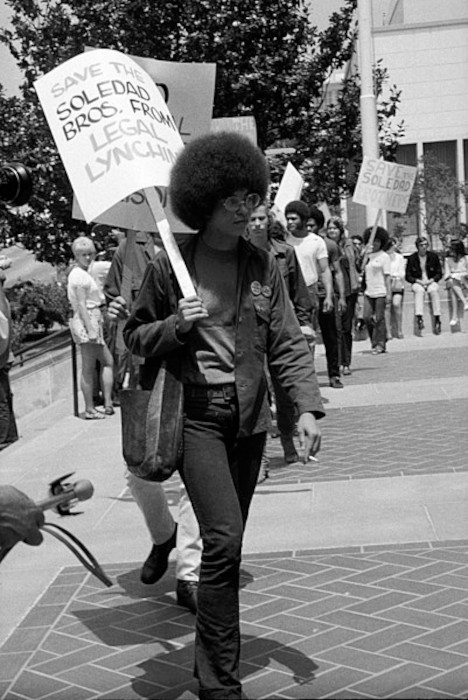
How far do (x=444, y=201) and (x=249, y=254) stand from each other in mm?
42257

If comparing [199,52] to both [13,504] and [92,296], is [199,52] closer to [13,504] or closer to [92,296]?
[92,296]

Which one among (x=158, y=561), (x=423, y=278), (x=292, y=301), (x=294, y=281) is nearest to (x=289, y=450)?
(x=292, y=301)

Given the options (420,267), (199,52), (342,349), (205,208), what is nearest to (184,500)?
(205,208)

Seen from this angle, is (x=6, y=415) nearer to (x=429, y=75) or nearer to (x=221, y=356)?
(x=221, y=356)

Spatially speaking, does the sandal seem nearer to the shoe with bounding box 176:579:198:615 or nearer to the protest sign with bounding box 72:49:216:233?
the protest sign with bounding box 72:49:216:233

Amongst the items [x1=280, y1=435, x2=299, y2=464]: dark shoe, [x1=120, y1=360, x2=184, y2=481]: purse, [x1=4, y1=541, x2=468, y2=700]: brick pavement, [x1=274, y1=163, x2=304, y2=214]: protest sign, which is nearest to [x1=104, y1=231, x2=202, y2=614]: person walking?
[x1=4, y1=541, x2=468, y2=700]: brick pavement

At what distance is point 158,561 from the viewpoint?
576cm

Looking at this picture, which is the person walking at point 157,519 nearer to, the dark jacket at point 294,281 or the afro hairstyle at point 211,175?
the afro hairstyle at point 211,175

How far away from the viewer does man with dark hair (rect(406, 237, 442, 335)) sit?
20.1m

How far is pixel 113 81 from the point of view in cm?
527

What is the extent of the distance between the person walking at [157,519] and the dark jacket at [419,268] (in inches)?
573

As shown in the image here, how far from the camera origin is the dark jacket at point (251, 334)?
431cm

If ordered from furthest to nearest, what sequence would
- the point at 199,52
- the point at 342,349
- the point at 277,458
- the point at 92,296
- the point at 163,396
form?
the point at 199,52
the point at 342,349
the point at 92,296
the point at 277,458
the point at 163,396

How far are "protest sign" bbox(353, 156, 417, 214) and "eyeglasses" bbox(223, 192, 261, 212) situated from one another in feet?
49.2
